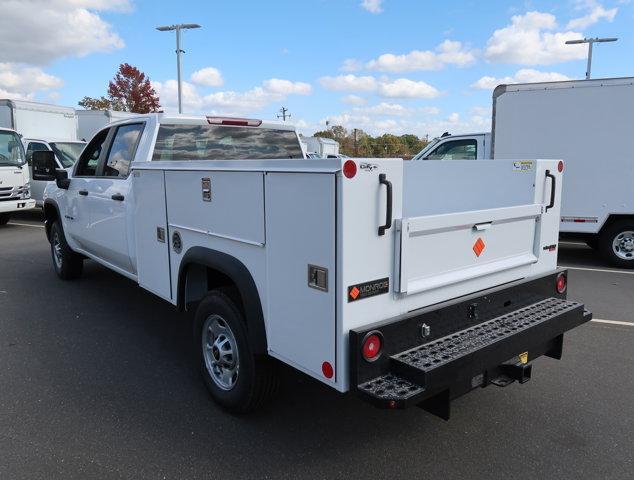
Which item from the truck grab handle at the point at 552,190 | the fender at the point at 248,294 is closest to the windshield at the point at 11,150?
the fender at the point at 248,294

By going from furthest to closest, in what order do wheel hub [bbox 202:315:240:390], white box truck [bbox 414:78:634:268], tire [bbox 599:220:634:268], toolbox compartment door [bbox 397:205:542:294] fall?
tire [bbox 599:220:634:268], white box truck [bbox 414:78:634:268], wheel hub [bbox 202:315:240:390], toolbox compartment door [bbox 397:205:542:294]

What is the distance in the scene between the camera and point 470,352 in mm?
2689

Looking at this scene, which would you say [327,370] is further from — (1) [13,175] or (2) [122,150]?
(1) [13,175]

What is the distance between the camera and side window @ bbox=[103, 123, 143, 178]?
480 cm

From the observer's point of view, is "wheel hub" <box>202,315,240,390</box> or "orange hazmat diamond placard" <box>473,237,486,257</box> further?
"wheel hub" <box>202,315,240,390</box>

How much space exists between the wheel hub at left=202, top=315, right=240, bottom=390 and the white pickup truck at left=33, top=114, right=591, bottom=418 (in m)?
0.01

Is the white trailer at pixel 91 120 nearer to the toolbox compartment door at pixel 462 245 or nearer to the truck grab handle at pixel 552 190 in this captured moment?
the truck grab handle at pixel 552 190

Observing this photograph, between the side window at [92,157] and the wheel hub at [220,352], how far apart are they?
2.81 meters

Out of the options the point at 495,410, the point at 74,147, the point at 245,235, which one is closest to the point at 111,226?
the point at 245,235

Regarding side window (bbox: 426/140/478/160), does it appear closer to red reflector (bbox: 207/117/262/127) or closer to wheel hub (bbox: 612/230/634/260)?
wheel hub (bbox: 612/230/634/260)

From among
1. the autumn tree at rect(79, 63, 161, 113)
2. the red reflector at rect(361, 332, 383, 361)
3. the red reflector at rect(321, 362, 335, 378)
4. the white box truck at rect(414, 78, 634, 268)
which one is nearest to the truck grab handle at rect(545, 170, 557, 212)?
the red reflector at rect(361, 332, 383, 361)

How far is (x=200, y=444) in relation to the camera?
3172 millimetres

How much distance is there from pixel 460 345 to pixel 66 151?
13.7m

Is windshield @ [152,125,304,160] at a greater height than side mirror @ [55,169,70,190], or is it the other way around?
windshield @ [152,125,304,160]
